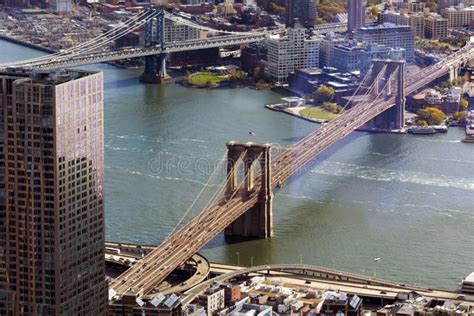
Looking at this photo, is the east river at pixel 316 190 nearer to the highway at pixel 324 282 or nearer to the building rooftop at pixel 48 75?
the highway at pixel 324 282

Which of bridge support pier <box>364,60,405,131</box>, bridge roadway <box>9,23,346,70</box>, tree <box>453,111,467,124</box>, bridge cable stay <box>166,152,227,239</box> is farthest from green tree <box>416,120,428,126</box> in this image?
bridge roadway <box>9,23,346,70</box>

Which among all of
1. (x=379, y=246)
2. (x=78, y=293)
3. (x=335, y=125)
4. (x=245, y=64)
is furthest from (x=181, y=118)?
(x=78, y=293)

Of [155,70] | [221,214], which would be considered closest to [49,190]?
[221,214]

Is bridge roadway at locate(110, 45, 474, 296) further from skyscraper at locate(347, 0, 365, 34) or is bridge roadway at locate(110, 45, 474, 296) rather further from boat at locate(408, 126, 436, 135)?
skyscraper at locate(347, 0, 365, 34)

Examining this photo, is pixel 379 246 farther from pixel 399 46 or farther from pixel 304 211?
pixel 399 46

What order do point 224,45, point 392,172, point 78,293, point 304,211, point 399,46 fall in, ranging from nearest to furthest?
point 78,293
point 304,211
point 392,172
point 399,46
point 224,45

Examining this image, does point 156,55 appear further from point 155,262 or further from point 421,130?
point 155,262
